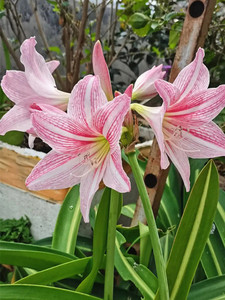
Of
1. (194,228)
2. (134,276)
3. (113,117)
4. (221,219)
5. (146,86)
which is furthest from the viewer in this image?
(221,219)

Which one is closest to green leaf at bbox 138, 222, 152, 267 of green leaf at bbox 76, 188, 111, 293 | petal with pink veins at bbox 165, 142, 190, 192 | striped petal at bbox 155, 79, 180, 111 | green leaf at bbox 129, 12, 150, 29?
green leaf at bbox 76, 188, 111, 293

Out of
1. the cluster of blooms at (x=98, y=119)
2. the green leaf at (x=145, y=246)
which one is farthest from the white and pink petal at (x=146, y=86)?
the green leaf at (x=145, y=246)

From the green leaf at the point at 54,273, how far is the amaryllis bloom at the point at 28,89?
290 mm

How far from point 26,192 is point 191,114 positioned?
917mm

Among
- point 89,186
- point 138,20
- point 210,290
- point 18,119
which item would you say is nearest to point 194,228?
point 210,290

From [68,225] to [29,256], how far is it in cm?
20

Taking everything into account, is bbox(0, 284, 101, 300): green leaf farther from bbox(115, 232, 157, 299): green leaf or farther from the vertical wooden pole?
the vertical wooden pole

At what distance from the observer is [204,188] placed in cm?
62

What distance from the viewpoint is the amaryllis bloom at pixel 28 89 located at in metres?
0.46

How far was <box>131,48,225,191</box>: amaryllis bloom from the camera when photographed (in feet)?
1.37

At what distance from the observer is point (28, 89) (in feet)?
1.56

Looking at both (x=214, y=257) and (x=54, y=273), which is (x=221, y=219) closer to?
(x=214, y=257)

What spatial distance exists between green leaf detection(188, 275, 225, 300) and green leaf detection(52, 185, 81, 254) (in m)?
0.30

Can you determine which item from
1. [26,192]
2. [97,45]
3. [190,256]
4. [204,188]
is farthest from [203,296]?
[26,192]
